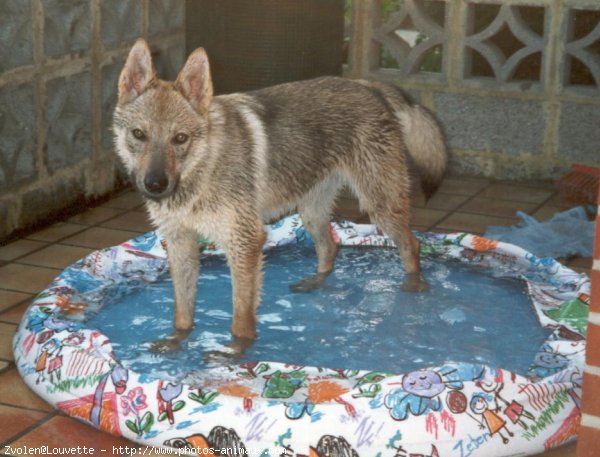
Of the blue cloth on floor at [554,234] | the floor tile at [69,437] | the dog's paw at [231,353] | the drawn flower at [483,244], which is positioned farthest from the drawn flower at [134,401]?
the blue cloth on floor at [554,234]

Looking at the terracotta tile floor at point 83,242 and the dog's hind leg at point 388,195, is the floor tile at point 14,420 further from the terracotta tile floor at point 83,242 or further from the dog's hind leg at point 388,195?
the dog's hind leg at point 388,195

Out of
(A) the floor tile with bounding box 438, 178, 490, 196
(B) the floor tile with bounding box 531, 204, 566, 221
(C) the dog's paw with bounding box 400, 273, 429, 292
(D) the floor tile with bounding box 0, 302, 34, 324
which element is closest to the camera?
(D) the floor tile with bounding box 0, 302, 34, 324

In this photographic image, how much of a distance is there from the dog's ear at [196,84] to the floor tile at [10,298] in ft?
4.54

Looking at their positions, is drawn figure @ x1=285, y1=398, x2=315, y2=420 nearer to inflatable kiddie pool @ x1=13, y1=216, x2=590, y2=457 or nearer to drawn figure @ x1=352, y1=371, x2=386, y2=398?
inflatable kiddie pool @ x1=13, y1=216, x2=590, y2=457

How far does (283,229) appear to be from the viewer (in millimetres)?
5812

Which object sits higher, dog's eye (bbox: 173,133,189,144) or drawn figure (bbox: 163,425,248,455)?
dog's eye (bbox: 173,133,189,144)

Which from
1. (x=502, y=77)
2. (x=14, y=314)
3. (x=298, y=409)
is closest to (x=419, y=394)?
(x=298, y=409)

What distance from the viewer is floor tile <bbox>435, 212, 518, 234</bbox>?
243 inches

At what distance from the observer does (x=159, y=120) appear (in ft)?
12.9

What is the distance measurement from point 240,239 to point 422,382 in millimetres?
990

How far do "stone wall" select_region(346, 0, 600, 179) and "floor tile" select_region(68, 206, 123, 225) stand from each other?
80.1 inches

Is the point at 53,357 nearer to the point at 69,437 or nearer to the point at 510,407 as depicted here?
the point at 69,437

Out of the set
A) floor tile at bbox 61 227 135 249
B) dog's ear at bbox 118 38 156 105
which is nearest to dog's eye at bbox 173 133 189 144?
dog's ear at bbox 118 38 156 105

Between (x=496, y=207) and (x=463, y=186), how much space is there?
505 mm
